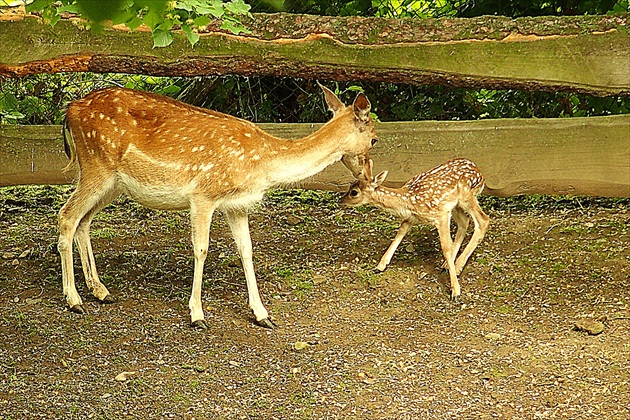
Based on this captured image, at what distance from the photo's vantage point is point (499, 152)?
216 inches

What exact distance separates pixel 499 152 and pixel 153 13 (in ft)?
13.6

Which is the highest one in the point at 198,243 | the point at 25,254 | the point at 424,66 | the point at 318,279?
the point at 424,66

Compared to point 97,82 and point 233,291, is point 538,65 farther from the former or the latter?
point 97,82

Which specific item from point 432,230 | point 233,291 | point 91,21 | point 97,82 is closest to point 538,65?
point 432,230

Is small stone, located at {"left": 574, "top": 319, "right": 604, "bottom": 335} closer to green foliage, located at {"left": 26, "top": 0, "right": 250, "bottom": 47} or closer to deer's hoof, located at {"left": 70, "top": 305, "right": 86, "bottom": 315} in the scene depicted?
green foliage, located at {"left": 26, "top": 0, "right": 250, "bottom": 47}

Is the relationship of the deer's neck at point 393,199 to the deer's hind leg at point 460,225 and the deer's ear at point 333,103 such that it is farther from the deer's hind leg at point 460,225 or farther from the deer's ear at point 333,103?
the deer's ear at point 333,103

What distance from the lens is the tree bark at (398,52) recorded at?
505 cm

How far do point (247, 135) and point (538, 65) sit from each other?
5.90 ft

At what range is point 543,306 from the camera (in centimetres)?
482

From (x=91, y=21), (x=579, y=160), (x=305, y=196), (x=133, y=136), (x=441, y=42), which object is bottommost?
(x=305, y=196)

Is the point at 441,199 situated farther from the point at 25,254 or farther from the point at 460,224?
the point at 25,254

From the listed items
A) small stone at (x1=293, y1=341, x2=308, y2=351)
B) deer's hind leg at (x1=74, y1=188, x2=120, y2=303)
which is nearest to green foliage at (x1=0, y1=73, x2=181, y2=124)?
deer's hind leg at (x1=74, y1=188, x2=120, y2=303)

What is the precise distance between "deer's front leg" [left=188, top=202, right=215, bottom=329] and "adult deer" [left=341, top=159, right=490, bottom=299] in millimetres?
919

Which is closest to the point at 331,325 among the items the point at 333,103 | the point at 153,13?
the point at 333,103
